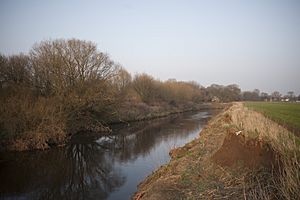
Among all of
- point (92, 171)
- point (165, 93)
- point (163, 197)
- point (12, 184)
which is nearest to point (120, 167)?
point (92, 171)

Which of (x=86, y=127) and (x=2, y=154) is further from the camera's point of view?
(x=86, y=127)

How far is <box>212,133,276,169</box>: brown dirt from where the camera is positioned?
320 inches

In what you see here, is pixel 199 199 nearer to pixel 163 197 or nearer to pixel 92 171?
pixel 163 197

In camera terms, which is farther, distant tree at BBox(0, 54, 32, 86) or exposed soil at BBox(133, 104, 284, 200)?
distant tree at BBox(0, 54, 32, 86)

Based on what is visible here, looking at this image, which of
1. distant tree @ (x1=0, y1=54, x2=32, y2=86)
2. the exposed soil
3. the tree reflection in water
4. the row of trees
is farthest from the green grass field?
the row of trees

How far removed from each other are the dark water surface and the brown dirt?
430 cm

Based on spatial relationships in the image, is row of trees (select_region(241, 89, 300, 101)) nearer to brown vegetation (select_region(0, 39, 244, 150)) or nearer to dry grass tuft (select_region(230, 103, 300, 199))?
brown vegetation (select_region(0, 39, 244, 150))

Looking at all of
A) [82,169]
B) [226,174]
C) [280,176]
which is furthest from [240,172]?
[82,169]

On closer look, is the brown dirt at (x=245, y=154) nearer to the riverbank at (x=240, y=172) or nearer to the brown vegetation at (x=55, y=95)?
the riverbank at (x=240, y=172)

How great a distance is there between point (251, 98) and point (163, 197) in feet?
476

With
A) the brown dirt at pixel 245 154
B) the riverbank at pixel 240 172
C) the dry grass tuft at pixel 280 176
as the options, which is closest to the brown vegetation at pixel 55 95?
the riverbank at pixel 240 172

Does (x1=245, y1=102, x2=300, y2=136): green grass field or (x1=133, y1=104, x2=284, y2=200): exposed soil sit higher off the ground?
(x1=245, y1=102, x2=300, y2=136): green grass field

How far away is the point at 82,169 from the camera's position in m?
14.7

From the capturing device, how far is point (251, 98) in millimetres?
141000
